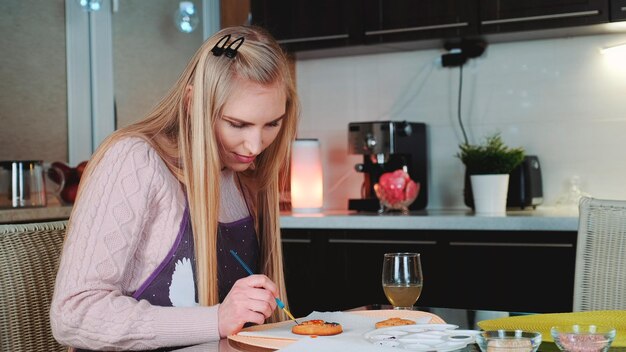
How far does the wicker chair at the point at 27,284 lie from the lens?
147 centimetres

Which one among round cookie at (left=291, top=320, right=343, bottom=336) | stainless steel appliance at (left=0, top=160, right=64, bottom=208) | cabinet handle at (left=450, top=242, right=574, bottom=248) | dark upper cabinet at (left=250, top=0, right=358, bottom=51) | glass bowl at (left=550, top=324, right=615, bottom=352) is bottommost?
cabinet handle at (left=450, top=242, right=574, bottom=248)

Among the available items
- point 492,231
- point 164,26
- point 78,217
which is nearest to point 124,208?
point 78,217

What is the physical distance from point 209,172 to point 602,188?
2.43 m

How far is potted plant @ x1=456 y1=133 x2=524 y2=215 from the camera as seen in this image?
11.0 ft

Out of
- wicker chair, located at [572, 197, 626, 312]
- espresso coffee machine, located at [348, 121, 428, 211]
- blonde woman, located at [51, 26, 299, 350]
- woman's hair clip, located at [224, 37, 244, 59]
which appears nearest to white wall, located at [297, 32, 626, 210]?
espresso coffee machine, located at [348, 121, 428, 211]

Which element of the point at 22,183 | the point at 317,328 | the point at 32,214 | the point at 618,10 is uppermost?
the point at 618,10

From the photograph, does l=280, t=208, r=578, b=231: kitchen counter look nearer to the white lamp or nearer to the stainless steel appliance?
the white lamp

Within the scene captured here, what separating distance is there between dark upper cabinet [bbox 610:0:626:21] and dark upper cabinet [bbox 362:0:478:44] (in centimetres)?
52

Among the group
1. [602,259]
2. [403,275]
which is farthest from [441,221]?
[403,275]

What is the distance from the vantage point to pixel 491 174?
11.1 ft

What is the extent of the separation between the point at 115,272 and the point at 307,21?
2605 millimetres

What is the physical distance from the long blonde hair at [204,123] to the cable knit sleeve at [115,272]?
0.20ft

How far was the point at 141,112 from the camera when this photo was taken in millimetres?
4020

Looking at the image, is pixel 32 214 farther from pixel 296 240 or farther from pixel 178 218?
pixel 178 218
